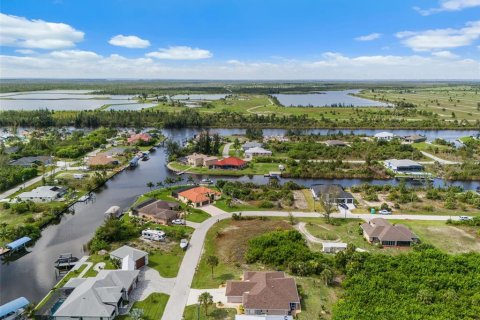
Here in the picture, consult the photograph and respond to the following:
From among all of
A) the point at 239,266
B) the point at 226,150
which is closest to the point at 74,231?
the point at 239,266

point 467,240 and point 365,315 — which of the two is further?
point 467,240

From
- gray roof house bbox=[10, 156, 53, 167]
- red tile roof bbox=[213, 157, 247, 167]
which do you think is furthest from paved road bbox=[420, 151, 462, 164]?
gray roof house bbox=[10, 156, 53, 167]

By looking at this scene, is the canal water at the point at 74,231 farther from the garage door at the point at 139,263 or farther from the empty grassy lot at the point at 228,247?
the empty grassy lot at the point at 228,247

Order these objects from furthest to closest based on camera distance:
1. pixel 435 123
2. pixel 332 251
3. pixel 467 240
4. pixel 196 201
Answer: pixel 435 123, pixel 196 201, pixel 467 240, pixel 332 251

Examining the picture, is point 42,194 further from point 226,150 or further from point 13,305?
point 226,150

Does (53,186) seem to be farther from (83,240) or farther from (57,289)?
(57,289)

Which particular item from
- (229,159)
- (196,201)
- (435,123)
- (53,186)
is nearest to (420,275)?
(196,201)

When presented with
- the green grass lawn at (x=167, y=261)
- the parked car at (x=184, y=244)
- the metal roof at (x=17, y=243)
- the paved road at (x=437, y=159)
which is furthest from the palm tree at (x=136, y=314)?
the paved road at (x=437, y=159)
